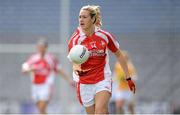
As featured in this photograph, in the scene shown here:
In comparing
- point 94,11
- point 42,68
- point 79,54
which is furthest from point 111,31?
point 79,54

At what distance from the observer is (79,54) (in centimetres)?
853

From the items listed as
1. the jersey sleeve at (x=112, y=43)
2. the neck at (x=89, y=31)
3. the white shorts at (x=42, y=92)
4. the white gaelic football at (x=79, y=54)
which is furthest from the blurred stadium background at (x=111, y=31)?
the white gaelic football at (x=79, y=54)

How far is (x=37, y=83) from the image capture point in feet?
51.9

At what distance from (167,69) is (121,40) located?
5.03ft

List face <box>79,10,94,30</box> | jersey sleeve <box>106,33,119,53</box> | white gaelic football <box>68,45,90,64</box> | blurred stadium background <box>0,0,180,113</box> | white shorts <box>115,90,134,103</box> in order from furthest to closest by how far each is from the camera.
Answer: blurred stadium background <box>0,0,180,113</box> < white shorts <box>115,90,134,103</box> < jersey sleeve <box>106,33,119,53</box> < face <box>79,10,94,30</box> < white gaelic football <box>68,45,90,64</box>

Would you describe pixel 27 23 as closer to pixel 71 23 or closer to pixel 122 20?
pixel 71 23

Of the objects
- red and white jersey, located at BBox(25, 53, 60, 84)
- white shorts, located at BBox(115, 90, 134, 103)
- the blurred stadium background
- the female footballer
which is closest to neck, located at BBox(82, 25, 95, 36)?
the female footballer

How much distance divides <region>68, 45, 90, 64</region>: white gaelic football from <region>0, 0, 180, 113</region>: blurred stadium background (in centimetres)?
1001

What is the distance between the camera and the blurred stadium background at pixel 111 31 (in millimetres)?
18953

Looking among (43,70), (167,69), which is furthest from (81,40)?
(167,69)

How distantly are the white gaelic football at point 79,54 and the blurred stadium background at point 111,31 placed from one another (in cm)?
1001

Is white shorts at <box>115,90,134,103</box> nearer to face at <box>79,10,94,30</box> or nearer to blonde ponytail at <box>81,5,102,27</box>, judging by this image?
blonde ponytail at <box>81,5,102,27</box>

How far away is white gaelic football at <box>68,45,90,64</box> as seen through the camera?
855cm

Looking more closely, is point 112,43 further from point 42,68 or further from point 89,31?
point 42,68
